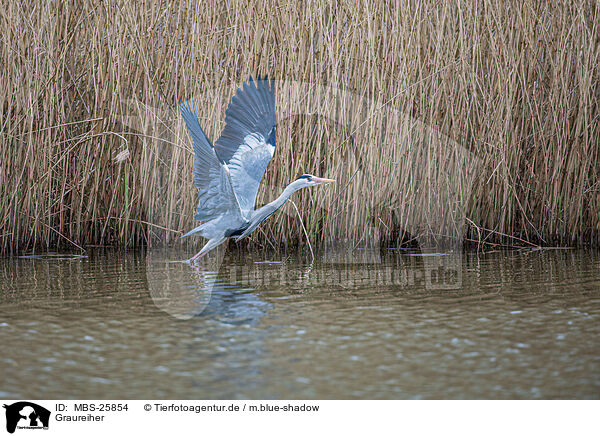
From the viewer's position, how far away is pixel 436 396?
2461 millimetres

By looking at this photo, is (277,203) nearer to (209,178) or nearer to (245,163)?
(245,163)

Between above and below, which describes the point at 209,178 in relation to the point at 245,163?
below

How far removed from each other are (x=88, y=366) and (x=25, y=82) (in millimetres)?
3987

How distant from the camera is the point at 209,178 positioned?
4949mm

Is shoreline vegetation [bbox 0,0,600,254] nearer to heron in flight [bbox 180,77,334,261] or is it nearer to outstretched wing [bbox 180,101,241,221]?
heron in flight [bbox 180,77,334,261]

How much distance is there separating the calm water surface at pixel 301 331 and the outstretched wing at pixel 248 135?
0.63 m

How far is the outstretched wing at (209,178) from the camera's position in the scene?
177 inches

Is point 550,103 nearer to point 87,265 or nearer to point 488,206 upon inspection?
point 488,206

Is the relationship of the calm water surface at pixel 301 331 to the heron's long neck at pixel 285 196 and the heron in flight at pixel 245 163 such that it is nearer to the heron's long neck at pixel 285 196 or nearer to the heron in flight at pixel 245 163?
the heron in flight at pixel 245 163

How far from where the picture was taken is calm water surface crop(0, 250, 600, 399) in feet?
8.52

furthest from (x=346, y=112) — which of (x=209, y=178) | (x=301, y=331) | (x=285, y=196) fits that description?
(x=301, y=331)

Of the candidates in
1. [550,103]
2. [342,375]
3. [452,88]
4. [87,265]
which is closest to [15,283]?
[87,265]

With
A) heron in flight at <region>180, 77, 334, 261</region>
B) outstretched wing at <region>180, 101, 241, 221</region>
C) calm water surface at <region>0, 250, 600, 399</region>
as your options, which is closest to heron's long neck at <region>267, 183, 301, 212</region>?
heron in flight at <region>180, 77, 334, 261</region>

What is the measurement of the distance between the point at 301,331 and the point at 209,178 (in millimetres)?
1877
